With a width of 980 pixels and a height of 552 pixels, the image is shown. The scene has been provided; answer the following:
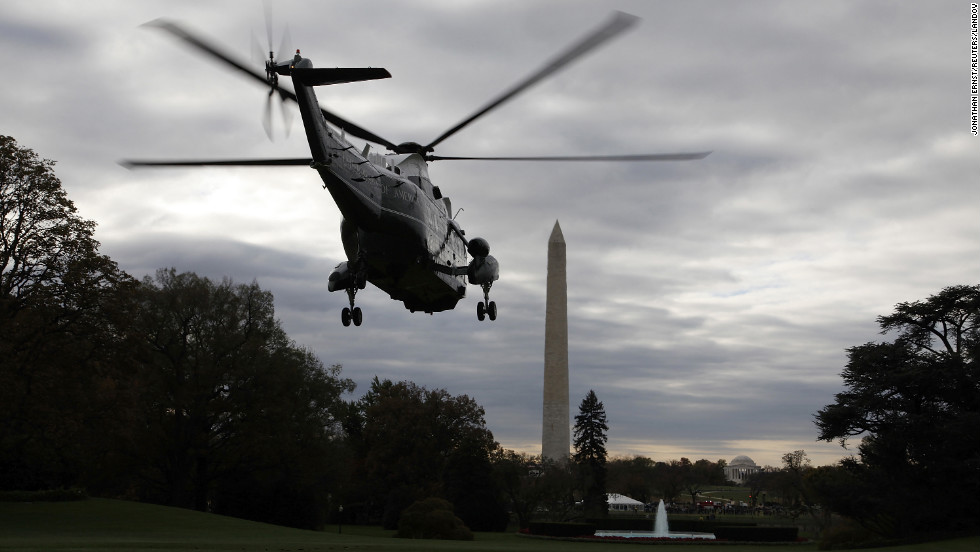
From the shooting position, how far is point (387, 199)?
65.5 ft

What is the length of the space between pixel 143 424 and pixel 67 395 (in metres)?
13.6

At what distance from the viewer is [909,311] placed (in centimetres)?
4350

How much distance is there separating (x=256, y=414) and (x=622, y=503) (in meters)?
69.8

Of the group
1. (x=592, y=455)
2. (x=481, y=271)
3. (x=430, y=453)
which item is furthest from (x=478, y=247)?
(x=592, y=455)

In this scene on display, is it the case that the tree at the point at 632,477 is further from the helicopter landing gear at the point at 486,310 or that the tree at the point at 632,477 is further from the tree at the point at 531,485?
the helicopter landing gear at the point at 486,310

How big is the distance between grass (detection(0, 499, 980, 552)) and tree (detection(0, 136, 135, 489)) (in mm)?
3767

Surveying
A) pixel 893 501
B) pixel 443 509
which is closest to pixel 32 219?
pixel 443 509

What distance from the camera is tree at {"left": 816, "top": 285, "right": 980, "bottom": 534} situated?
3978cm

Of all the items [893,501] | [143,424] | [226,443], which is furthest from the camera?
[226,443]

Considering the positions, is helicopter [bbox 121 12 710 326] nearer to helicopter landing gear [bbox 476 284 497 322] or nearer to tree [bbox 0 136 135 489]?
helicopter landing gear [bbox 476 284 497 322]

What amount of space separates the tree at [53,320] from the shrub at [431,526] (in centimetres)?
1795

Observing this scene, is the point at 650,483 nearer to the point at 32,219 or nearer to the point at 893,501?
the point at 893,501

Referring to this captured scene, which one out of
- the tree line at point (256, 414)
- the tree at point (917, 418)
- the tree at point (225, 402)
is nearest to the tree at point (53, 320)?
the tree line at point (256, 414)

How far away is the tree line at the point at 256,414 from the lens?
33812mm
